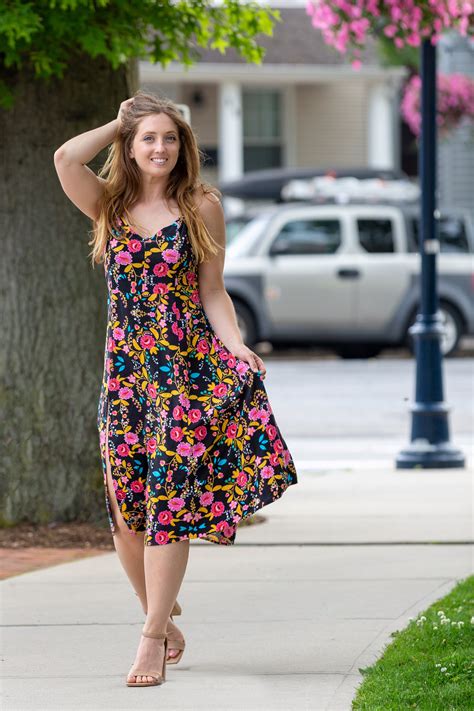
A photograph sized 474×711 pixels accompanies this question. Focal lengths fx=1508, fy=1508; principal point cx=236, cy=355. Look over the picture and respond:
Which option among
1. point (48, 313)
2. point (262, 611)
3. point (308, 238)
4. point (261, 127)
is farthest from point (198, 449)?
point (261, 127)

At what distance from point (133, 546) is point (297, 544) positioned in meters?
2.40

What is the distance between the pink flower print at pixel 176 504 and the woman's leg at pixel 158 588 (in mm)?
111

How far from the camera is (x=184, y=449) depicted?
4672 mm

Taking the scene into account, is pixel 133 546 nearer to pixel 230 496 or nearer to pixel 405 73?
pixel 230 496

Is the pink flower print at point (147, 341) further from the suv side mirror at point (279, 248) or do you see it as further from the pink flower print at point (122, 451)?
the suv side mirror at point (279, 248)

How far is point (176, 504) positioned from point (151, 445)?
20 cm

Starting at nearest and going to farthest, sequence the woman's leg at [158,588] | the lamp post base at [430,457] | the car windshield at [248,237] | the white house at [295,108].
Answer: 1. the woman's leg at [158,588]
2. the lamp post base at [430,457]
3. the car windshield at [248,237]
4. the white house at [295,108]

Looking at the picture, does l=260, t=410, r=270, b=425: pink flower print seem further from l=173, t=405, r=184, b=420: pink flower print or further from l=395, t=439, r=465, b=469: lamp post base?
l=395, t=439, r=465, b=469: lamp post base

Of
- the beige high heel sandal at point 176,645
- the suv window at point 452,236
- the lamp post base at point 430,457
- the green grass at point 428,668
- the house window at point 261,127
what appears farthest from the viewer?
the house window at point 261,127

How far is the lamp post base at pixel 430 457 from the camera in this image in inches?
385

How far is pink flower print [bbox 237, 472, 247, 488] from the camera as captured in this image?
475cm

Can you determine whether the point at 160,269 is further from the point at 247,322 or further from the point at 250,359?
the point at 247,322

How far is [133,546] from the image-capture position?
488 cm

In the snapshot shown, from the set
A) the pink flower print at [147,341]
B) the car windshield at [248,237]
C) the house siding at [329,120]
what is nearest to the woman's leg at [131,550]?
the pink flower print at [147,341]
